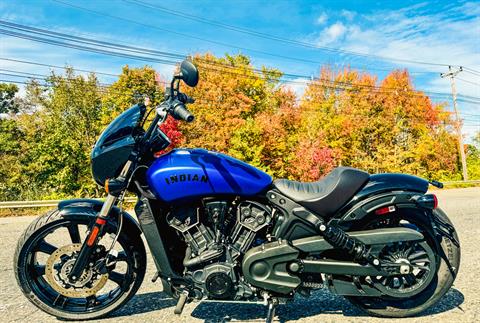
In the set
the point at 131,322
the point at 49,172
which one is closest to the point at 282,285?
the point at 131,322

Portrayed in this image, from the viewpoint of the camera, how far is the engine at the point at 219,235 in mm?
2500

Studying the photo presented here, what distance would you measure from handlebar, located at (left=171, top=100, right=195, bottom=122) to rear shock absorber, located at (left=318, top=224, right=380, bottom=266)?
4.00 feet

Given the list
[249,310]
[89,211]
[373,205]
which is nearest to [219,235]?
[249,310]

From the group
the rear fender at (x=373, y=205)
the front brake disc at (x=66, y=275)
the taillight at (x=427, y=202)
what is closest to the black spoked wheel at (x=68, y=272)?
the front brake disc at (x=66, y=275)

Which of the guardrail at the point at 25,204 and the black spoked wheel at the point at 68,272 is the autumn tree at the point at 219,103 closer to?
the guardrail at the point at 25,204

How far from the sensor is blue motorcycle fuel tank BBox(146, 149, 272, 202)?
2420 millimetres

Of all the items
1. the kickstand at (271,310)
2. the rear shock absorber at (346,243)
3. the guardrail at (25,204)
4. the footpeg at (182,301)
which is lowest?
the kickstand at (271,310)

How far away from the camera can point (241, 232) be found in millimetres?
2580

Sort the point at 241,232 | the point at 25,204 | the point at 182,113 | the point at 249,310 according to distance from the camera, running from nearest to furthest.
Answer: the point at 182,113
the point at 241,232
the point at 249,310
the point at 25,204

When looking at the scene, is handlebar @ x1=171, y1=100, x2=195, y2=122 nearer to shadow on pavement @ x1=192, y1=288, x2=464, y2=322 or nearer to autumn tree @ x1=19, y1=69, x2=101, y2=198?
shadow on pavement @ x1=192, y1=288, x2=464, y2=322

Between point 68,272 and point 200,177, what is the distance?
131 cm

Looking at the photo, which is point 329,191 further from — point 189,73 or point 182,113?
point 189,73

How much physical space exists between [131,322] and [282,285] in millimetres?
1232

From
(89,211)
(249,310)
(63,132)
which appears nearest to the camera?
(89,211)
